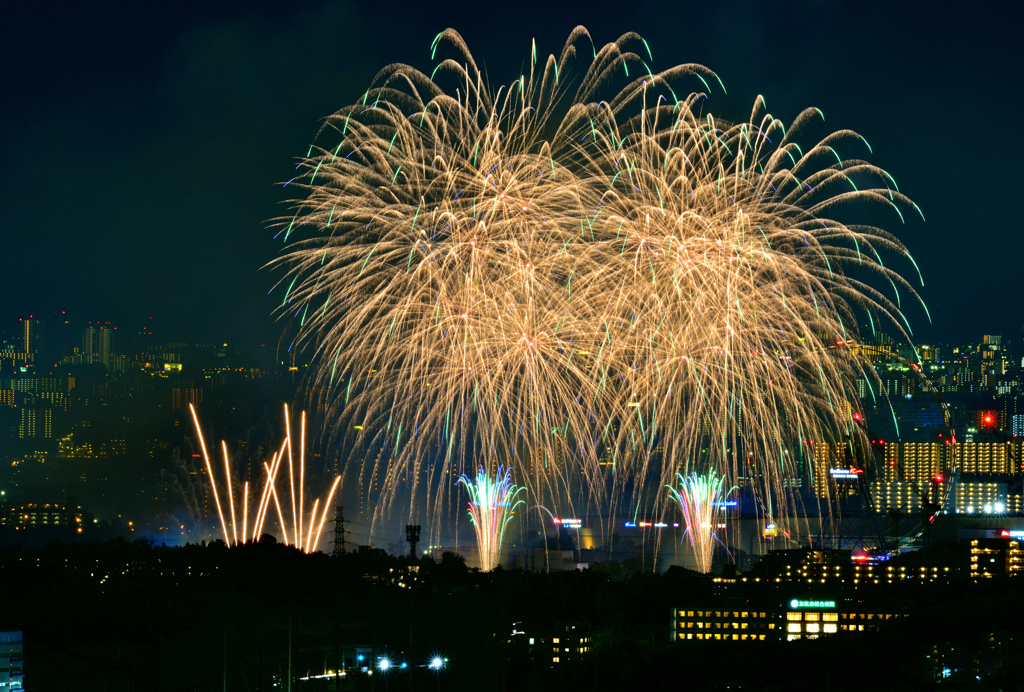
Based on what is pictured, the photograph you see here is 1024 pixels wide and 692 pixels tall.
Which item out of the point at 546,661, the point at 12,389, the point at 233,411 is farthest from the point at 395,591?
the point at 12,389

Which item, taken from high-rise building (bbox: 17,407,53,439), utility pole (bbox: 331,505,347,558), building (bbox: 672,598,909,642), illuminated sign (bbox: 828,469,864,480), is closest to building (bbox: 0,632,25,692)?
utility pole (bbox: 331,505,347,558)

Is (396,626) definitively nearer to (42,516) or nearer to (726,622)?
(726,622)

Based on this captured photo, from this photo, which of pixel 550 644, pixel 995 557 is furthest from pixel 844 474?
pixel 550 644

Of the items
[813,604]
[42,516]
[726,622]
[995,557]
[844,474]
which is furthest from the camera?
[42,516]

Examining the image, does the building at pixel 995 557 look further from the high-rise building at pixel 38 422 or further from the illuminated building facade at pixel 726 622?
the high-rise building at pixel 38 422

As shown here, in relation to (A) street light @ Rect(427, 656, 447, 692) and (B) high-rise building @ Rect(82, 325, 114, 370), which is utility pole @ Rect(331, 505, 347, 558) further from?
(B) high-rise building @ Rect(82, 325, 114, 370)

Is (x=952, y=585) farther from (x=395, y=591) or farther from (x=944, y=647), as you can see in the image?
(x=395, y=591)

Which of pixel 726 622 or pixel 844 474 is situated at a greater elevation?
pixel 844 474

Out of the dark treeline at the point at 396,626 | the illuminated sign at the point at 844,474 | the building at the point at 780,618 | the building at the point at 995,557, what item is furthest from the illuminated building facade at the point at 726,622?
the building at the point at 995,557
